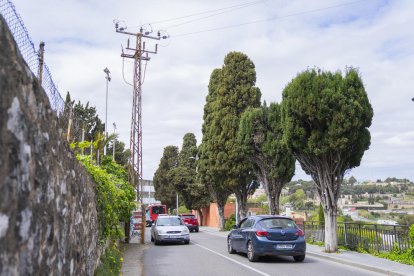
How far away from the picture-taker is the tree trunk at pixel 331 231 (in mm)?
15891

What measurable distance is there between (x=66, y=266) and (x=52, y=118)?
1.81m

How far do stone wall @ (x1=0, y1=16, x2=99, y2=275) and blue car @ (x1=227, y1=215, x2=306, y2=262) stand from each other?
30.7 feet

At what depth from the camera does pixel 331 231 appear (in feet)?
52.6

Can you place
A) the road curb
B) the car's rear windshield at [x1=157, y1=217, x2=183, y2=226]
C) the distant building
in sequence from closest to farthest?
1. the road curb
2. the car's rear windshield at [x1=157, y1=217, x2=183, y2=226]
3. the distant building

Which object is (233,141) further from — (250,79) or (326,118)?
(326,118)

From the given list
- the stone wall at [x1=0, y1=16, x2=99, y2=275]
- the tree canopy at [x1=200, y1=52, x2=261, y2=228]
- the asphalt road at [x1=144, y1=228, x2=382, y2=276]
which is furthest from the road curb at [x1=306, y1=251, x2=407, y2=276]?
the tree canopy at [x1=200, y1=52, x2=261, y2=228]

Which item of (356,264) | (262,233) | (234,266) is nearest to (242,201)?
(262,233)

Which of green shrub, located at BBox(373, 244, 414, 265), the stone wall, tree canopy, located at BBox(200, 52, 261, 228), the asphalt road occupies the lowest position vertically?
the asphalt road

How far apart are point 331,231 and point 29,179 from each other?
1454cm

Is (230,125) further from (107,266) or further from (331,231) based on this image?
(107,266)

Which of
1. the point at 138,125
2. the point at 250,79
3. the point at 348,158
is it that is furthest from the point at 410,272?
the point at 250,79

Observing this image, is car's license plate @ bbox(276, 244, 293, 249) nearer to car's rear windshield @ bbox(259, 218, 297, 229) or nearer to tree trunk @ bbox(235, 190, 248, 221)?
car's rear windshield @ bbox(259, 218, 297, 229)

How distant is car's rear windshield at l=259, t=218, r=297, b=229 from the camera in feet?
45.8

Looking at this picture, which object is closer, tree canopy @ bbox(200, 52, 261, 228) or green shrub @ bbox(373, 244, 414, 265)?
green shrub @ bbox(373, 244, 414, 265)
